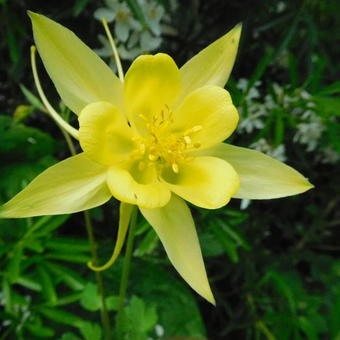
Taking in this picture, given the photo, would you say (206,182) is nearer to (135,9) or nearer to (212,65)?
(212,65)

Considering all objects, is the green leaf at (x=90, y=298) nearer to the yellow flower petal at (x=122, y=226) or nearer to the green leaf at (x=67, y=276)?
the green leaf at (x=67, y=276)

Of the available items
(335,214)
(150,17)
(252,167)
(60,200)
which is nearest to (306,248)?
(335,214)

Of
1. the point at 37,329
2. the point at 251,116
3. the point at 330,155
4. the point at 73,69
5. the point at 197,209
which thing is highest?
the point at 73,69

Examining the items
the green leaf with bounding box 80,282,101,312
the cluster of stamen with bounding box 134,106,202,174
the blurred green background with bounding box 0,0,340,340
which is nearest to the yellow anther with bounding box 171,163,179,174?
the cluster of stamen with bounding box 134,106,202,174

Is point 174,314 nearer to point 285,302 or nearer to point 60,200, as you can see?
point 285,302

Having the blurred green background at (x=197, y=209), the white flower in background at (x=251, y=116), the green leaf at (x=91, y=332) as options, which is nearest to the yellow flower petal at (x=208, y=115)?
the blurred green background at (x=197, y=209)

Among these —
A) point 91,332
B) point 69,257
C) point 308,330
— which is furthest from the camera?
point 308,330

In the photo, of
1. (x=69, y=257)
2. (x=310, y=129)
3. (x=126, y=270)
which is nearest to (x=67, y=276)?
(x=69, y=257)

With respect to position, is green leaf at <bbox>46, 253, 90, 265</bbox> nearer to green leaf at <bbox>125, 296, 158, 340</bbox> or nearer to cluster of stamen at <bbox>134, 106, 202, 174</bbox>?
green leaf at <bbox>125, 296, 158, 340</bbox>
